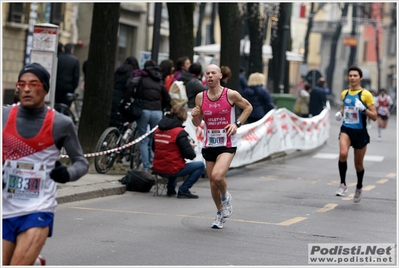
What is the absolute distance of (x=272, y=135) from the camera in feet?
67.6

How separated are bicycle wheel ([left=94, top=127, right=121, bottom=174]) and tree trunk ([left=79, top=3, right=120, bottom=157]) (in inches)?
21.5

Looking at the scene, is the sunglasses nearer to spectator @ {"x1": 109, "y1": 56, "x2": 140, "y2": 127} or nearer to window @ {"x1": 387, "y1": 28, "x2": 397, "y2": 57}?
spectator @ {"x1": 109, "y1": 56, "x2": 140, "y2": 127}

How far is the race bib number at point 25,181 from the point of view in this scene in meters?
6.02

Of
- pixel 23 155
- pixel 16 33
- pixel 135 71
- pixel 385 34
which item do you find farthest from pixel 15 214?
pixel 385 34

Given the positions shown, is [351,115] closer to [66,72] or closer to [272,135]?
[272,135]

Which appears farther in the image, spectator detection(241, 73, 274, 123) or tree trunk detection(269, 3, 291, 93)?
tree trunk detection(269, 3, 291, 93)

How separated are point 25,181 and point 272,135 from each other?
14803mm

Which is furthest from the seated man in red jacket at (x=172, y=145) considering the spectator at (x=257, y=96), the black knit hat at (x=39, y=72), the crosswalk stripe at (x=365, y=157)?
the crosswalk stripe at (x=365, y=157)

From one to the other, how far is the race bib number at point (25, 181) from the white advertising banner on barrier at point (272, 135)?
9325 millimetres

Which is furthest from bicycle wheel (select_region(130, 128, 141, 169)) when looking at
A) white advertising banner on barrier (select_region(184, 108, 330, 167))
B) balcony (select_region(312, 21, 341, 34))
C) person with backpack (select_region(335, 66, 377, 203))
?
balcony (select_region(312, 21, 341, 34))

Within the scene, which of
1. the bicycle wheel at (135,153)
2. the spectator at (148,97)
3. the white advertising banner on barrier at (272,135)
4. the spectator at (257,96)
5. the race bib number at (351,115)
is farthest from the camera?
the spectator at (257,96)

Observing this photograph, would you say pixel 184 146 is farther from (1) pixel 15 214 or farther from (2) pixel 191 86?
(1) pixel 15 214

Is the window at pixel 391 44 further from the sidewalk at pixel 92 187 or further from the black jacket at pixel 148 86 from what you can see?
the sidewalk at pixel 92 187

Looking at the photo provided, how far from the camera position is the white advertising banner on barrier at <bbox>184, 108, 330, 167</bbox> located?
17922 millimetres
